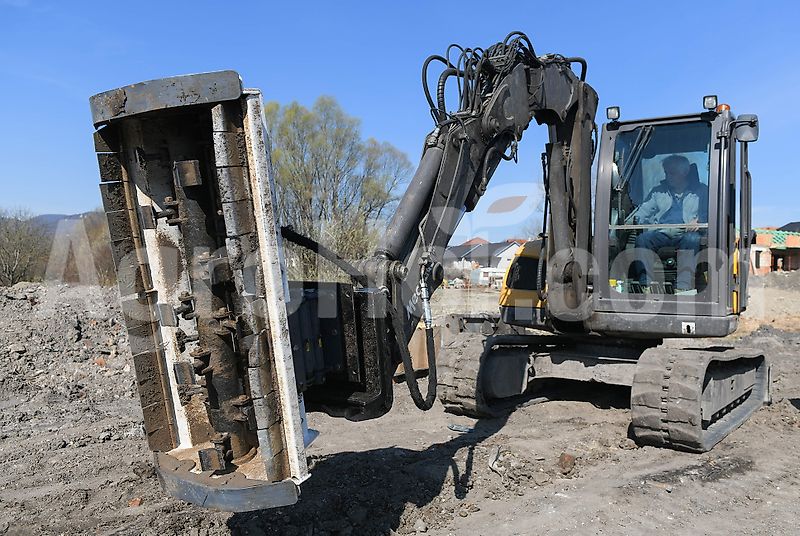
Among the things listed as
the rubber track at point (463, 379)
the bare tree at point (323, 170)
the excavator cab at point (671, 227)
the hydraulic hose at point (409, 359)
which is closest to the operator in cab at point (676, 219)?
the excavator cab at point (671, 227)

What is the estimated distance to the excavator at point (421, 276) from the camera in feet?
8.95

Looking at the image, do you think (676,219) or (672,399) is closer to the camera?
(672,399)

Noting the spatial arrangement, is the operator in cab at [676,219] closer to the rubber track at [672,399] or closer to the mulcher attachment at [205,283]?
the rubber track at [672,399]

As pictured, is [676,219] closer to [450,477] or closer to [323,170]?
[450,477]

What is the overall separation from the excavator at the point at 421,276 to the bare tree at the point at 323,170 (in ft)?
46.9

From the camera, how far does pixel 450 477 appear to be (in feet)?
14.7

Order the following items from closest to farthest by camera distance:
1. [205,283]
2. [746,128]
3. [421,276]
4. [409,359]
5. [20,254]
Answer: [205,283] < [409,359] < [421,276] < [746,128] < [20,254]

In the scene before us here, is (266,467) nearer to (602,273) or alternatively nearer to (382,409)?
(382,409)

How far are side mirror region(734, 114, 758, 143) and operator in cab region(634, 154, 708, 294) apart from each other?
43 cm

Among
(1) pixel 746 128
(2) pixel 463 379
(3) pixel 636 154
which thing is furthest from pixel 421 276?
(1) pixel 746 128

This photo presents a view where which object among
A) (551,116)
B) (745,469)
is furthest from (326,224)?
(745,469)

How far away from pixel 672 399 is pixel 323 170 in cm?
1823

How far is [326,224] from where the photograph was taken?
1955 cm

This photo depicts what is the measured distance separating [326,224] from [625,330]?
1479 centimetres
